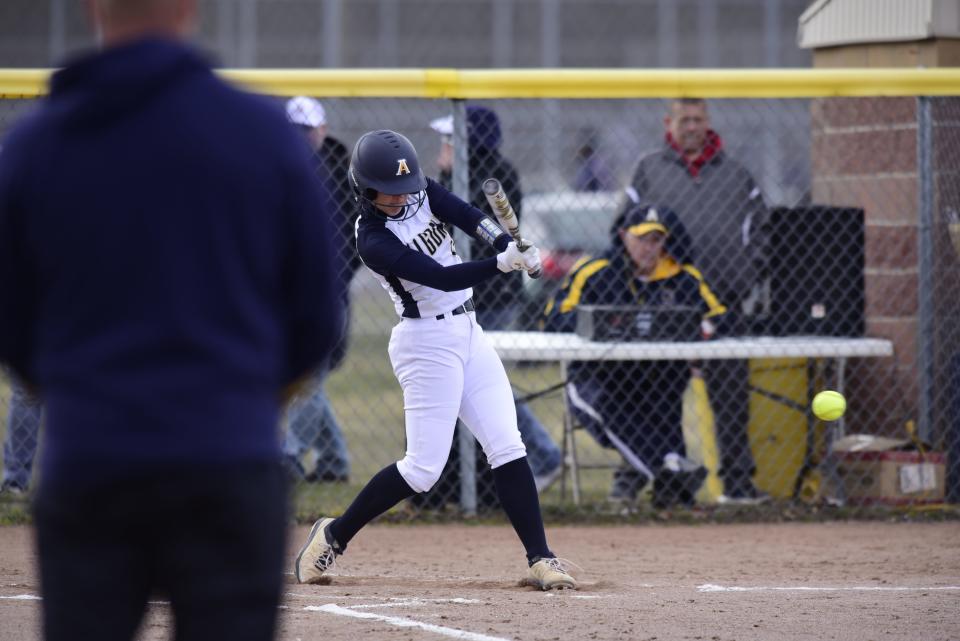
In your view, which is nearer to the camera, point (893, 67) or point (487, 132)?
point (487, 132)

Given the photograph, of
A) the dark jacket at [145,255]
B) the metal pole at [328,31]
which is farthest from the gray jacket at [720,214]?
the metal pole at [328,31]

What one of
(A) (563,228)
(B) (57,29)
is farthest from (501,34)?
(B) (57,29)

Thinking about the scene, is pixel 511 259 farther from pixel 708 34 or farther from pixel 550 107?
pixel 708 34

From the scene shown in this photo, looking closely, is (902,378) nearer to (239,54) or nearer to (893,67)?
(893,67)

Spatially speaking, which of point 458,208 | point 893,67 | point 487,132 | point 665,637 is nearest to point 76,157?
point 665,637

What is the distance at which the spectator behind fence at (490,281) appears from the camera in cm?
738

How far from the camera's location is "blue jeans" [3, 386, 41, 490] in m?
7.23

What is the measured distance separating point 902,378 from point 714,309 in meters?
1.22

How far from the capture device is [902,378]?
7.72 m

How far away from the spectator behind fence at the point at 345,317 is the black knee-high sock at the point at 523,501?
2100mm

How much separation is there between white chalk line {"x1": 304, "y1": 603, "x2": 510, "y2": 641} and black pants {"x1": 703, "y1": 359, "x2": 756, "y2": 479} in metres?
3.41

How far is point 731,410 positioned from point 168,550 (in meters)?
5.92

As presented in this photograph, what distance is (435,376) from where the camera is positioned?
17.2 ft

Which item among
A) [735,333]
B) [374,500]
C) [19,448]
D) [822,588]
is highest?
[735,333]
